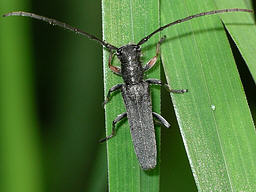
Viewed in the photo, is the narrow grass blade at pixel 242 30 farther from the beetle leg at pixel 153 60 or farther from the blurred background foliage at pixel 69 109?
the blurred background foliage at pixel 69 109

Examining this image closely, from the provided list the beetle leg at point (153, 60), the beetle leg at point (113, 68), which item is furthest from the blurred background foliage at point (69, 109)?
the beetle leg at point (153, 60)

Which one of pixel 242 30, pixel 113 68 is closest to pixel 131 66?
pixel 113 68

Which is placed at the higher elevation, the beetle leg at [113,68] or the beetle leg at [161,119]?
the beetle leg at [113,68]

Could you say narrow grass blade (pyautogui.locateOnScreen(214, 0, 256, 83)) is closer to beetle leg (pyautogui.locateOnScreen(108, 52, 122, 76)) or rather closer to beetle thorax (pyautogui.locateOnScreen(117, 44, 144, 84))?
beetle thorax (pyautogui.locateOnScreen(117, 44, 144, 84))

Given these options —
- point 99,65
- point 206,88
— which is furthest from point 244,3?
point 99,65

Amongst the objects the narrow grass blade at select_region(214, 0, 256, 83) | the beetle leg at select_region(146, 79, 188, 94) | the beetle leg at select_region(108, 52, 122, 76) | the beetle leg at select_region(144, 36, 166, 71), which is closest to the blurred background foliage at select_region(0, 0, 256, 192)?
the narrow grass blade at select_region(214, 0, 256, 83)

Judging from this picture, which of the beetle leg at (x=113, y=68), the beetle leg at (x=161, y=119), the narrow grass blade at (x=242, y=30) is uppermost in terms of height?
the narrow grass blade at (x=242, y=30)

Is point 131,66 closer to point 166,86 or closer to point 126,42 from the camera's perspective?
point 126,42
